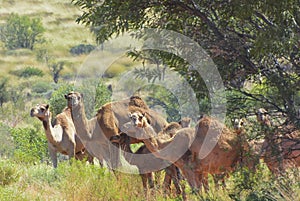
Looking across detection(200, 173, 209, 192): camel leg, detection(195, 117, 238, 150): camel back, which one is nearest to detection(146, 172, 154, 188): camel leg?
detection(200, 173, 209, 192): camel leg

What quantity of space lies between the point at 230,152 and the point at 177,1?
2.62 meters

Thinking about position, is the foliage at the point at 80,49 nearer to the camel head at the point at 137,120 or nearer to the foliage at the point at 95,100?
the foliage at the point at 95,100

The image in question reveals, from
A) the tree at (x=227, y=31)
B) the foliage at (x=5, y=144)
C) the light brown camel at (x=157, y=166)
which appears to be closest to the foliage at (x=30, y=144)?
the foliage at (x=5, y=144)

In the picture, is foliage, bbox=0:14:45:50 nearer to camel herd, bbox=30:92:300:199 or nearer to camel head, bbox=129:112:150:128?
camel herd, bbox=30:92:300:199

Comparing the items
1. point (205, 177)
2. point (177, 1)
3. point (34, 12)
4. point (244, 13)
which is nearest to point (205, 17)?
point (177, 1)

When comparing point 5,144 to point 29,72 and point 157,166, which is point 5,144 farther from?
point 29,72

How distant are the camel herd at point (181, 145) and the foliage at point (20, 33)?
6817 cm

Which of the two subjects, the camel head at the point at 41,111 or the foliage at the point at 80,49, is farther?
the foliage at the point at 80,49

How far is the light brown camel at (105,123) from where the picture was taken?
15453mm

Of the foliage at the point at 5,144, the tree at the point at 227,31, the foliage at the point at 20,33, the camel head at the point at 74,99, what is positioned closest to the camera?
the tree at the point at 227,31

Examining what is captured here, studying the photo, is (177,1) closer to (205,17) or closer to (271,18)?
(205,17)

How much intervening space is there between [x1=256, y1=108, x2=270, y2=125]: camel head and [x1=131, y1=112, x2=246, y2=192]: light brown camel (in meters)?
1.62

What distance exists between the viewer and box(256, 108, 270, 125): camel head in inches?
397

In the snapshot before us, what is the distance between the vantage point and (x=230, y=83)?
1066cm
